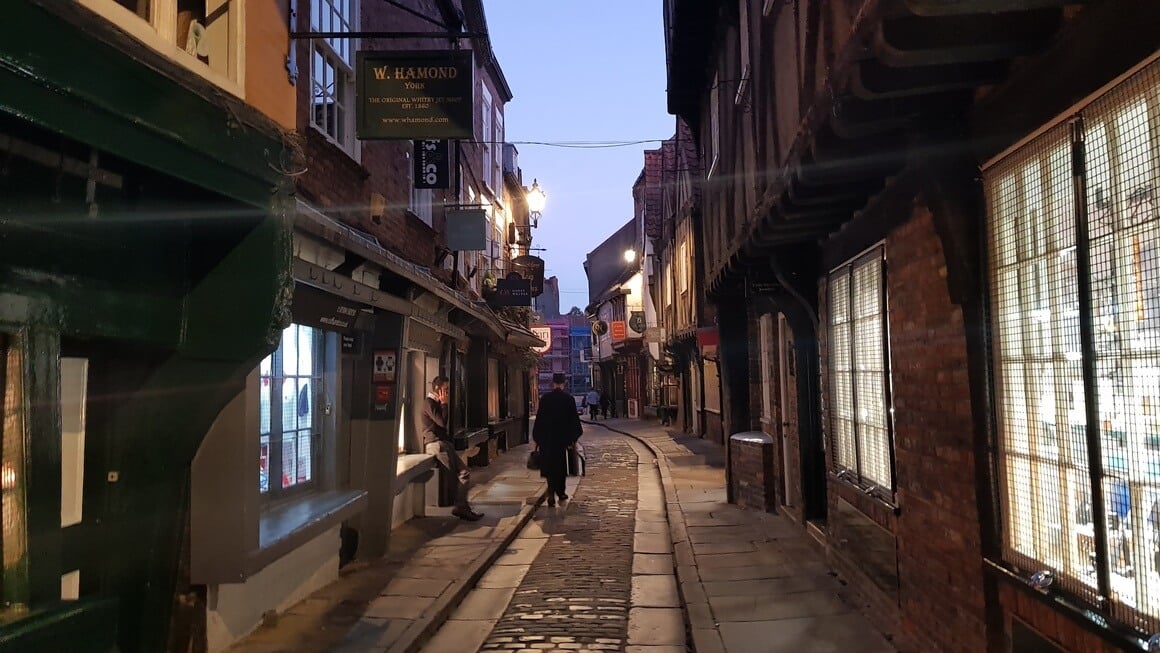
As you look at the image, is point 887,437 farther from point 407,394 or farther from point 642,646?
point 407,394

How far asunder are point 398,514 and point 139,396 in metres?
6.73

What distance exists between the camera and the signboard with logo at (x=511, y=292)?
20.0 m

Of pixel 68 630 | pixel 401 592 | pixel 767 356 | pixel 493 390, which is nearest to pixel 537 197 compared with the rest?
pixel 493 390

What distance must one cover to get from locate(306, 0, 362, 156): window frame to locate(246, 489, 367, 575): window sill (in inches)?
142

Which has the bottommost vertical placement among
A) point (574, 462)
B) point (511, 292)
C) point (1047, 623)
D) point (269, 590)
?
point (269, 590)

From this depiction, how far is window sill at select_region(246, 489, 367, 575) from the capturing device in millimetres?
5316

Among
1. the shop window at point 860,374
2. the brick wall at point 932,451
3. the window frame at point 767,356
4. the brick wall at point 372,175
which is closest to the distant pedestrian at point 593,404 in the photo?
the brick wall at point 372,175

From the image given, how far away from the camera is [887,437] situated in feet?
18.6

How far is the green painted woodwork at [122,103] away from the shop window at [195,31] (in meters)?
0.41

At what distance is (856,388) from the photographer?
6484 millimetres

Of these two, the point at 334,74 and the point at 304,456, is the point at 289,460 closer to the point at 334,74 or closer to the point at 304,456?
the point at 304,456

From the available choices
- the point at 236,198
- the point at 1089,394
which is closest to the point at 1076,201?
the point at 1089,394

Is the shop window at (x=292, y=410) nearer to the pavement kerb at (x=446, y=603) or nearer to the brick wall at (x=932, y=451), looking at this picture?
the pavement kerb at (x=446, y=603)

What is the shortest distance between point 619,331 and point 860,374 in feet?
115
